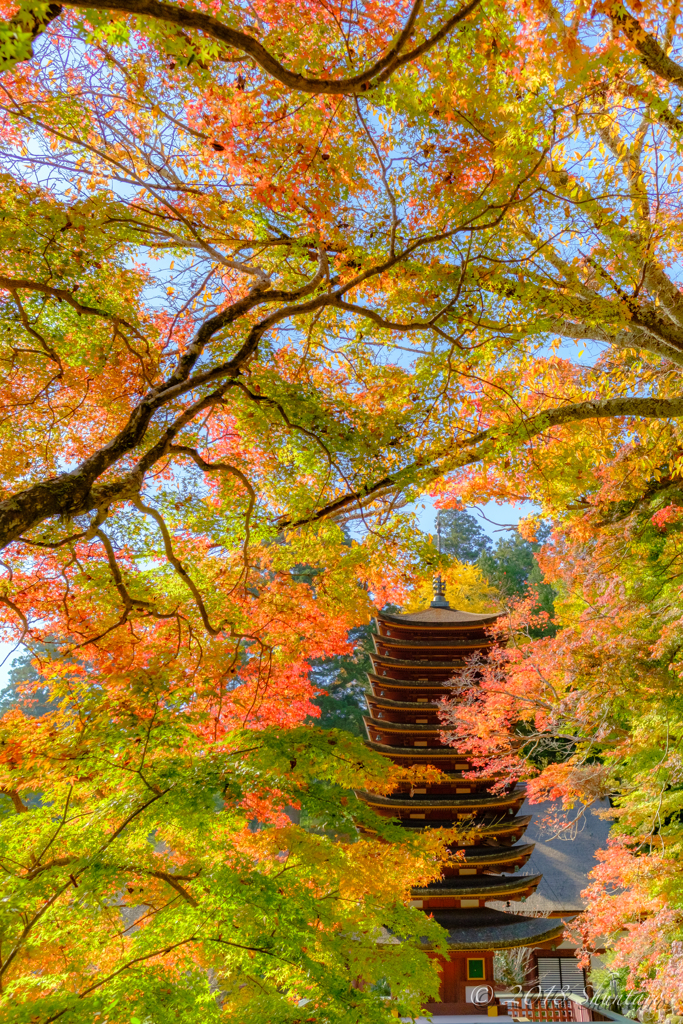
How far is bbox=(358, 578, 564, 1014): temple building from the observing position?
894cm

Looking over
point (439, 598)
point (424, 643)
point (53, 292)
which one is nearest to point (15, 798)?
point (53, 292)

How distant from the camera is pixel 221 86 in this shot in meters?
4.31

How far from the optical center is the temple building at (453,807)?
8.94 m

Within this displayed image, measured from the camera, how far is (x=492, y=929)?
29.7 feet

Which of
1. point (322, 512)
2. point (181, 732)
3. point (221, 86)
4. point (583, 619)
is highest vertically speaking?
point (221, 86)

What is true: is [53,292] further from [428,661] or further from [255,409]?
[428,661]

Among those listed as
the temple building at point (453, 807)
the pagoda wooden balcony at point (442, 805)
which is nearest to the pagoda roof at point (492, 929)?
the temple building at point (453, 807)

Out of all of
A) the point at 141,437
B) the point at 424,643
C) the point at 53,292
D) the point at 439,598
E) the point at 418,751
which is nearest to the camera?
the point at 141,437

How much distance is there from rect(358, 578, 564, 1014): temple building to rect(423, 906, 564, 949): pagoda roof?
1 cm

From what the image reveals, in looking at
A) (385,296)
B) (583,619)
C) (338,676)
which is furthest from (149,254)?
(338,676)

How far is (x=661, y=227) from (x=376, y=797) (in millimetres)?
9019

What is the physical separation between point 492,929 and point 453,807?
1.73m

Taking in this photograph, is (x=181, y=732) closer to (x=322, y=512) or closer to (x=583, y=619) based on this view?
(x=322, y=512)

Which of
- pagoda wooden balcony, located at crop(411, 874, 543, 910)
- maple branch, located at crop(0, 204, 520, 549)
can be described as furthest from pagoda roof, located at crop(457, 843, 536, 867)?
maple branch, located at crop(0, 204, 520, 549)
